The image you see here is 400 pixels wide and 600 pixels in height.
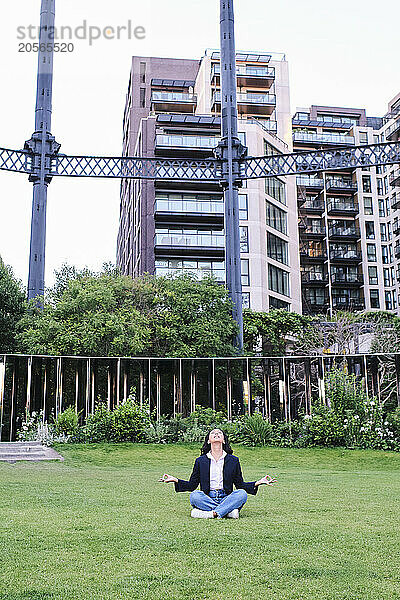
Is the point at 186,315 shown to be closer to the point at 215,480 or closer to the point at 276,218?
the point at 215,480

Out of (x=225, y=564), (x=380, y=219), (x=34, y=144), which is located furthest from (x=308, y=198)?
(x=225, y=564)

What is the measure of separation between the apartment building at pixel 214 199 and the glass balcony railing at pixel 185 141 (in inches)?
3.5

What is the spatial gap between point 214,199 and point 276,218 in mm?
6139

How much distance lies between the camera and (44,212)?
2853cm

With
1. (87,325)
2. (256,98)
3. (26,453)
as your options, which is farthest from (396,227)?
(26,453)

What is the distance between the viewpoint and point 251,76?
70875mm

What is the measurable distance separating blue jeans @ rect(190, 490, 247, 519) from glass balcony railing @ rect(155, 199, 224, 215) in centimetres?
5203

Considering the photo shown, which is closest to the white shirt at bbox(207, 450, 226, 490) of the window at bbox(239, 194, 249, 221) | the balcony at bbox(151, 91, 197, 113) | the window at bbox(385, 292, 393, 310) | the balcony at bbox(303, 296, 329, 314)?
the window at bbox(239, 194, 249, 221)

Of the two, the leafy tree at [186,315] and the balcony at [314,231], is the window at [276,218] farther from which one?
the leafy tree at [186,315]

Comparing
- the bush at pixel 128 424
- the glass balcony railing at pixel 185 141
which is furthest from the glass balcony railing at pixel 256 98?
the bush at pixel 128 424

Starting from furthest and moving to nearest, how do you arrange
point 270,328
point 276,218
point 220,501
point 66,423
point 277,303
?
point 276,218, point 277,303, point 270,328, point 66,423, point 220,501

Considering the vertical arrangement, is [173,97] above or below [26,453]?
above

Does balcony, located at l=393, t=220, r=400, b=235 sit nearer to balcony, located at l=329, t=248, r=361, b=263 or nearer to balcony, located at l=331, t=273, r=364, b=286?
balcony, located at l=329, t=248, r=361, b=263

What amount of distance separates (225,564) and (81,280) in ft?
76.0
